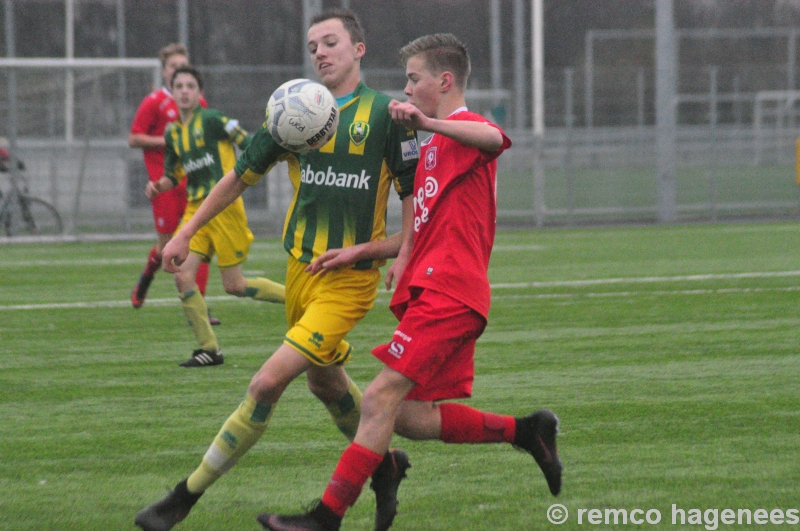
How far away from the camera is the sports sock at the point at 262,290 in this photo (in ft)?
26.9

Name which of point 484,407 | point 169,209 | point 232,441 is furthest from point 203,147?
point 232,441

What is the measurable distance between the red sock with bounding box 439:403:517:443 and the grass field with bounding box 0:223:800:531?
24cm

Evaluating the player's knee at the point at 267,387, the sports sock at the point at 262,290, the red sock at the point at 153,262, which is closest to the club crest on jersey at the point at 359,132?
the player's knee at the point at 267,387

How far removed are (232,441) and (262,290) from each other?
4.30m

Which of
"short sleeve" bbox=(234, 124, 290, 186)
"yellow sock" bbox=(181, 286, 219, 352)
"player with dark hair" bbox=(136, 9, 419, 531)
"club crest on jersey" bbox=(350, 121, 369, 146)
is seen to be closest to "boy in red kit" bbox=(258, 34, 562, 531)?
"player with dark hair" bbox=(136, 9, 419, 531)

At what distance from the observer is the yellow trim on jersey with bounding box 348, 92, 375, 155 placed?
4.27m

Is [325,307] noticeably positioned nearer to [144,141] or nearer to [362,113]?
[362,113]

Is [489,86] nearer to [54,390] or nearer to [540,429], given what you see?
[54,390]

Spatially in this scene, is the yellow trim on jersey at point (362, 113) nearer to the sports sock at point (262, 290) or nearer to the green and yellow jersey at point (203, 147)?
the green and yellow jersey at point (203, 147)

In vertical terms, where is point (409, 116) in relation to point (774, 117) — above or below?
below

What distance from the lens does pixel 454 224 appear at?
3.96 m

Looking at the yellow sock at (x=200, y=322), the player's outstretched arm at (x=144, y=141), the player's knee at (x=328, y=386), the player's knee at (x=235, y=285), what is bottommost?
the yellow sock at (x=200, y=322)

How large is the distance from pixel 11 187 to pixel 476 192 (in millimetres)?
15311

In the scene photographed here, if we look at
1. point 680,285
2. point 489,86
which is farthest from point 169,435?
point 489,86
